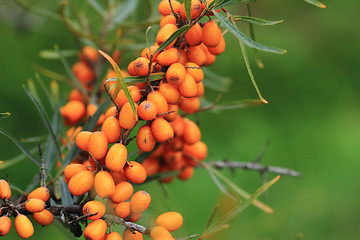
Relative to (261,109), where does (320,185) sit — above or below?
below

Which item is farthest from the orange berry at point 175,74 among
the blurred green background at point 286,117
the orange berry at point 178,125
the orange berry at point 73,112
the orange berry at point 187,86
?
the blurred green background at point 286,117

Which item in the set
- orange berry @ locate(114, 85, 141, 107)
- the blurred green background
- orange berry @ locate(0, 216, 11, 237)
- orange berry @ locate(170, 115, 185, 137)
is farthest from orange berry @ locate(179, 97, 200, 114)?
the blurred green background

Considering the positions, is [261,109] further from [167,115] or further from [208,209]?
[167,115]

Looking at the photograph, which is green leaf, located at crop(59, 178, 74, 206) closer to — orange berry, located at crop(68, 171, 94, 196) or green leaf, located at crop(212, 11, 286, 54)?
orange berry, located at crop(68, 171, 94, 196)

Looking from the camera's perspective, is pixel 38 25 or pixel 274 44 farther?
pixel 274 44

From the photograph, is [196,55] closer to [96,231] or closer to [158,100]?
[158,100]

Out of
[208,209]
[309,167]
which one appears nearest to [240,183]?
[208,209]

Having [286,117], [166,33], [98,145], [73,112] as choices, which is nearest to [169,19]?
[166,33]
